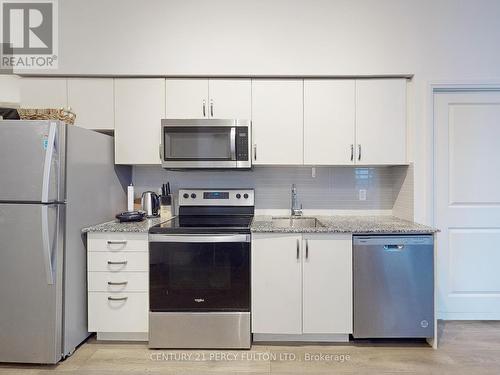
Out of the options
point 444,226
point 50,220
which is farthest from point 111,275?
point 444,226

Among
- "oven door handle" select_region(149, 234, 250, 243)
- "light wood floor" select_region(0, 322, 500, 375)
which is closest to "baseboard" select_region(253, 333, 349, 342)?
"light wood floor" select_region(0, 322, 500, 375)

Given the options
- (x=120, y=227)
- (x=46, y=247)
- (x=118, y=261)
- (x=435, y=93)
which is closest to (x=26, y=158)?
(x=46, y=247)

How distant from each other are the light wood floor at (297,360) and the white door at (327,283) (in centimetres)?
21

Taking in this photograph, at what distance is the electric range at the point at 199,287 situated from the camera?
2.12 metres

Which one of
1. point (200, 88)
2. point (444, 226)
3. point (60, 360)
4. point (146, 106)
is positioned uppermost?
point (200, 88)

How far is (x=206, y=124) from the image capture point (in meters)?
2.39

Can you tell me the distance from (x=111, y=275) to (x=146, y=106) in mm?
1379

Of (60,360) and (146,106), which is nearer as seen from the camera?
(60,360)

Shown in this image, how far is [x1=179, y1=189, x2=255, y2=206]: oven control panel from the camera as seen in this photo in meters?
2.75

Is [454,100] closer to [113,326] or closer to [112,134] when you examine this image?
[112,134]

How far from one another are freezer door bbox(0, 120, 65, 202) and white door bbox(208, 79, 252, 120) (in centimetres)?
116

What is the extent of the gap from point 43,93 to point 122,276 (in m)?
1.68

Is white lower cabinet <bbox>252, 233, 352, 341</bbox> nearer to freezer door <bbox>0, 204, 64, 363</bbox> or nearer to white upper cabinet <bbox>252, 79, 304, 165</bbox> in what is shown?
white upper cabinet <bbox>252, 79, 304, 165</bbox>
